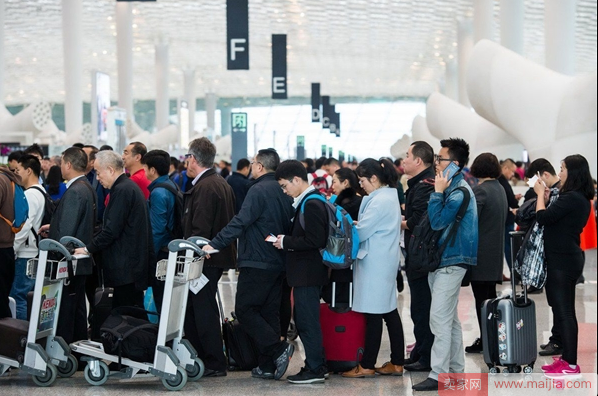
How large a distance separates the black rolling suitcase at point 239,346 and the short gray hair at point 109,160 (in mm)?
1184

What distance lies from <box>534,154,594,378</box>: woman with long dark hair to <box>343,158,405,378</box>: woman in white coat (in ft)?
3.24

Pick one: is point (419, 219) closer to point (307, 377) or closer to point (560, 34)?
point (307, 377)

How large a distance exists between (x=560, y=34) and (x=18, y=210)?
15.7 m

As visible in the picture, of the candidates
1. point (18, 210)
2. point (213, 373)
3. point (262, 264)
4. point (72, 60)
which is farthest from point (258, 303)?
point (72, 60)

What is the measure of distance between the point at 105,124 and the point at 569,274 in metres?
11.7

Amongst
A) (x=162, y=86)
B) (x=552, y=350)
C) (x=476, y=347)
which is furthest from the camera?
(x=162, y=86)

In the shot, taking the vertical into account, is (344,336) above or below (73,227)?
below

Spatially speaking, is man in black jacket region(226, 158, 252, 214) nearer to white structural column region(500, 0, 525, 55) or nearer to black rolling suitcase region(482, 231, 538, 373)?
black rolling suitcase region(482, 231, 538, 373)

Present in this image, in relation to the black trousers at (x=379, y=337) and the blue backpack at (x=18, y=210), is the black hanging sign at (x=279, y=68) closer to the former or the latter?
the blue backpack at (x=18, y=210)

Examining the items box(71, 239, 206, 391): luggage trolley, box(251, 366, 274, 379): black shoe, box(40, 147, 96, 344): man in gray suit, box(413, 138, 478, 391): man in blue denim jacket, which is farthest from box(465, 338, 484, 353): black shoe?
box(40, 147, 96, 344): man in gray suit

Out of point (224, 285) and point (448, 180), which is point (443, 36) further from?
point (448, 180)

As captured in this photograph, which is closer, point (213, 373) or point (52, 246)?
point (52, 246)

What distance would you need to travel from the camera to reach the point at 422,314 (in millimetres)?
6359

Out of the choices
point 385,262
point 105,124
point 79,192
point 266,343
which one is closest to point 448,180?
point 385,262
